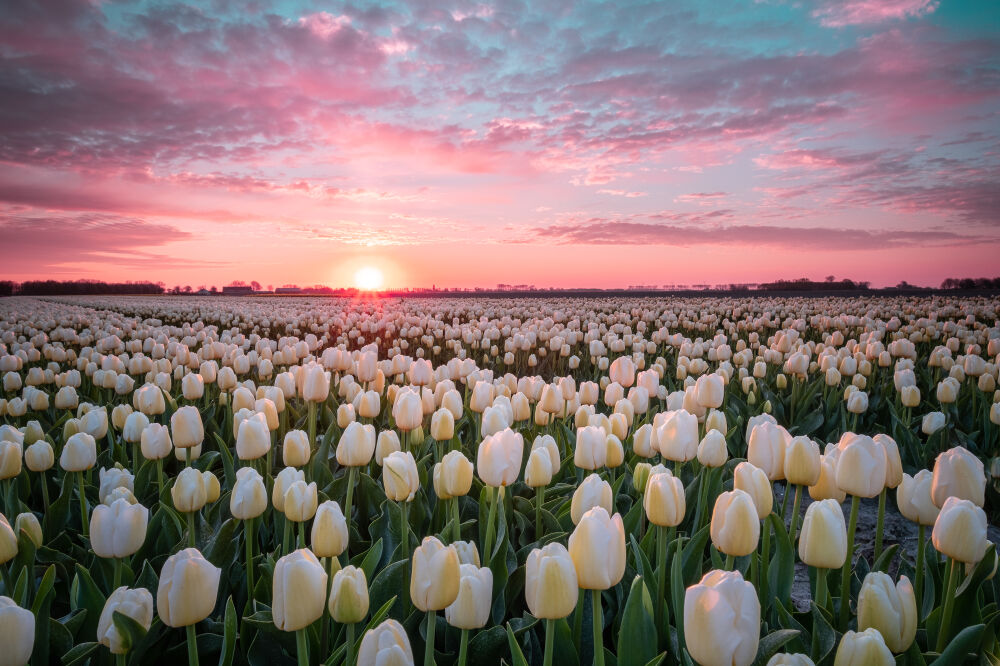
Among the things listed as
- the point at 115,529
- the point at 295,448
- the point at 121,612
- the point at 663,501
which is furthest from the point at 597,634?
the point at 295,448

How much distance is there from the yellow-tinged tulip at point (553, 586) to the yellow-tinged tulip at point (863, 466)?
112cm

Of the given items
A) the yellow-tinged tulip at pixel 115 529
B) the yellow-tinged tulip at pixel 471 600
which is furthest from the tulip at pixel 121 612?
the yellow-tinged tulip at pixel 471 600

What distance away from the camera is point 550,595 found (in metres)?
1.49

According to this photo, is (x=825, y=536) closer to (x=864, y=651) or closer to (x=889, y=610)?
(x=889, y=610)

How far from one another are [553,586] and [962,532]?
1222mm

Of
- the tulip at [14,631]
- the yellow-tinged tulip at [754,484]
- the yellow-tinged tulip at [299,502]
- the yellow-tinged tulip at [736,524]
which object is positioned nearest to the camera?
the tulip at [14,631]

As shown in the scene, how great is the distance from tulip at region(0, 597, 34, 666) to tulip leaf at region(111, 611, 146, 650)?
0.20 meters

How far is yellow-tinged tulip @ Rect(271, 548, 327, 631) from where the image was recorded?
1.48 m

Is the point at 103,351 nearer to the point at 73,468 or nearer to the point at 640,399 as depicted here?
the point at 73,468

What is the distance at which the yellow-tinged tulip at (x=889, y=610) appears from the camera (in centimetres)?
156

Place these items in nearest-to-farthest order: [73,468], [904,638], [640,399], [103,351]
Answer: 1. [904,638]
2. [73,468]
3. [640,399]
4. [103,351]

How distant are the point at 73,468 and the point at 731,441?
4.70 m

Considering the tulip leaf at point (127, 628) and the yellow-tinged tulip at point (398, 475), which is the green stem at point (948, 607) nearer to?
the yellow-tinged tulip at point (398, 475)

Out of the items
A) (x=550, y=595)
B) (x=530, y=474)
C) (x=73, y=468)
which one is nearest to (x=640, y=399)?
(x=530, y=474)
